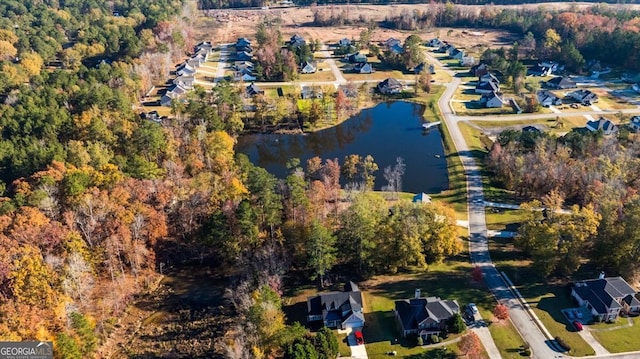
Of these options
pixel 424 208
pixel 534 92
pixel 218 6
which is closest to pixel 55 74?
pixel 424 208

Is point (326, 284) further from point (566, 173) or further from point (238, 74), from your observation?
point (238, 74)

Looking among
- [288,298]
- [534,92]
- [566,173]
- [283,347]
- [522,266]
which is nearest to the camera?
[283,347]

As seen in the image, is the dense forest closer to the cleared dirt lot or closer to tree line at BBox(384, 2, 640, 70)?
tree line at BBox(384, 2, 640, 70)

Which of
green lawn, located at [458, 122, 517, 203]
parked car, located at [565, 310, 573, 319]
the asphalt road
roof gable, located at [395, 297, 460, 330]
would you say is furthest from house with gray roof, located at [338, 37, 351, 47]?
parked car, located at [565, 310, 573, 319]

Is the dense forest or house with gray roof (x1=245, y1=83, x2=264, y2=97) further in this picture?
house with gray roof (x1=245, y1=83, x2=264, y2=97)

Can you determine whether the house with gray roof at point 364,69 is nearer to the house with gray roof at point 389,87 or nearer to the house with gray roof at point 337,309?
the house with gray roof at point 389,87

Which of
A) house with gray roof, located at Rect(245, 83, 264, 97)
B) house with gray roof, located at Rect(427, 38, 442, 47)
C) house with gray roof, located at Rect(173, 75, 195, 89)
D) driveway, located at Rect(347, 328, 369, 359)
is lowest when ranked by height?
driveway, located at Rect(347, 328, 369, 359)

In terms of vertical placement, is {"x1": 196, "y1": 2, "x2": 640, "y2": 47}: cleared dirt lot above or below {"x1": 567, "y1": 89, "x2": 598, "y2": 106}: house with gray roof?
above

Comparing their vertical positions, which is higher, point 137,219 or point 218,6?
point 218,6
